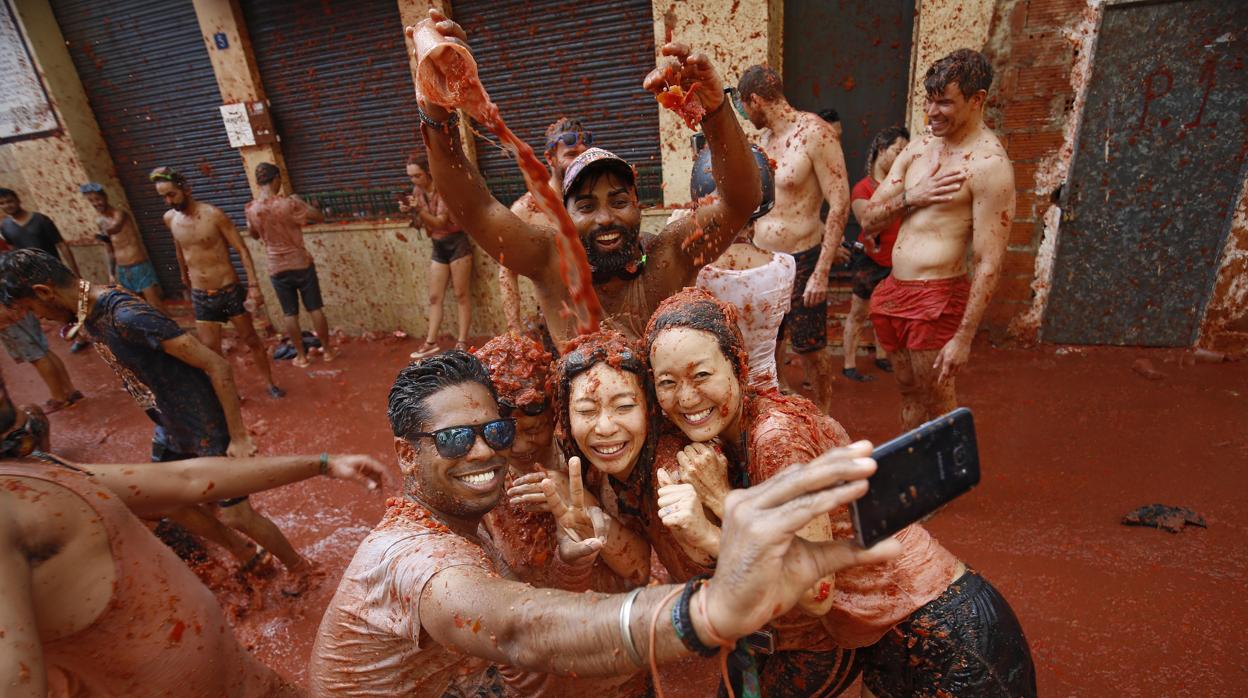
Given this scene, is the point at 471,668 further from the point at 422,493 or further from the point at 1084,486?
the point at 1084,486

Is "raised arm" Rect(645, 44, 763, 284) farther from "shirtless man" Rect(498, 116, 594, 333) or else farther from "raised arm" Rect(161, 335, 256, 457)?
"raised arm" Rect(161, 335, 256, 457)

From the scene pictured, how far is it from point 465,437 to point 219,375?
101 inches

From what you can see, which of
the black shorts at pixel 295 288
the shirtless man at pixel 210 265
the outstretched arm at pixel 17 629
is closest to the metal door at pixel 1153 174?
the outstretched arm at pixel 17 629

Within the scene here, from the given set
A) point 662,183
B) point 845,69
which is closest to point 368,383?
point 662,183

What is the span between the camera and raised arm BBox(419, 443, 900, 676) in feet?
3.65

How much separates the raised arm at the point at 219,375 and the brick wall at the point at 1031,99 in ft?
19.4

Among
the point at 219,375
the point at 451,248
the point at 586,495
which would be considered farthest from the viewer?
the point at 451,248

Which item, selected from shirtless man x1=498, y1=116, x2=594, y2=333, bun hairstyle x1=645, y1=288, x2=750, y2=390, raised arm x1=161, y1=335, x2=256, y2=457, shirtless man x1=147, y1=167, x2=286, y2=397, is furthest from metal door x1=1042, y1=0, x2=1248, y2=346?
shirtless man x1=147, y1=167, x2=286, y2=397

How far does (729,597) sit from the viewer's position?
1137 mm

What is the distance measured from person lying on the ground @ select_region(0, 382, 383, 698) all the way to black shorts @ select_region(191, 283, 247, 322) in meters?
4.83

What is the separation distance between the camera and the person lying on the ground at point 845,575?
1.77 m

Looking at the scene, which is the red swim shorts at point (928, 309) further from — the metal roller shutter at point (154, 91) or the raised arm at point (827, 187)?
the metal roller shutter at point (154, 91)

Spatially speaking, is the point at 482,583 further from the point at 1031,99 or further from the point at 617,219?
the point at 1031,99

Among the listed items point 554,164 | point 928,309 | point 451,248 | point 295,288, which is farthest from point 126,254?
point 928,309
